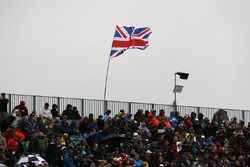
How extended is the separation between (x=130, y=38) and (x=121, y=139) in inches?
462

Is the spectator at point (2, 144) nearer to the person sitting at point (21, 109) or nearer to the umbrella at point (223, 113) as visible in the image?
the person sitting at point (21, 109)

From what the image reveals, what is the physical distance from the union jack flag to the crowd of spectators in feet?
17.6

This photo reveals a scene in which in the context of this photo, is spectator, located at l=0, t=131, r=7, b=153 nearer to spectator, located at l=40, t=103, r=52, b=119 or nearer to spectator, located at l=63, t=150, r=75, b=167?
spectator, located at l=63, t=150, r=75, b=167

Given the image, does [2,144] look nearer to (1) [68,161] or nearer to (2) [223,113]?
(1) [68,161]

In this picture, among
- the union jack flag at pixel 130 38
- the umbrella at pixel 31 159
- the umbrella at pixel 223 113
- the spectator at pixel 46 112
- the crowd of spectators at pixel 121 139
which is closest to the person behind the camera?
the umbrella at pixel 31 159

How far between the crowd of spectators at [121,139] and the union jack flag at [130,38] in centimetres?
535

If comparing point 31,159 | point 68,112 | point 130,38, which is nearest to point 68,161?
point 31,159

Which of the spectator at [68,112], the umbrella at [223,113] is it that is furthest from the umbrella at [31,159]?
the umbrella at [223,113]

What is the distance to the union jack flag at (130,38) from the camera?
63562mm

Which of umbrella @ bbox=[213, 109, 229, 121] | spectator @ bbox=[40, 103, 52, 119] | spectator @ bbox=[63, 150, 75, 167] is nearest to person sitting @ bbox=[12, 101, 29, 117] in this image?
spectator @ bbox=[40, 103, 52, 119]

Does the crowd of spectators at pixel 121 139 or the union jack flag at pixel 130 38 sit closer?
the crowd of spectators at pixel 121 139

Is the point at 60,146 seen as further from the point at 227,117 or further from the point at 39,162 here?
the point at 227,117

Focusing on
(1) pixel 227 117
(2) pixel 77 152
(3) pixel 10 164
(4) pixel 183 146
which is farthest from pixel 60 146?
(1) pixel 227 117

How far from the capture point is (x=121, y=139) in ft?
175
